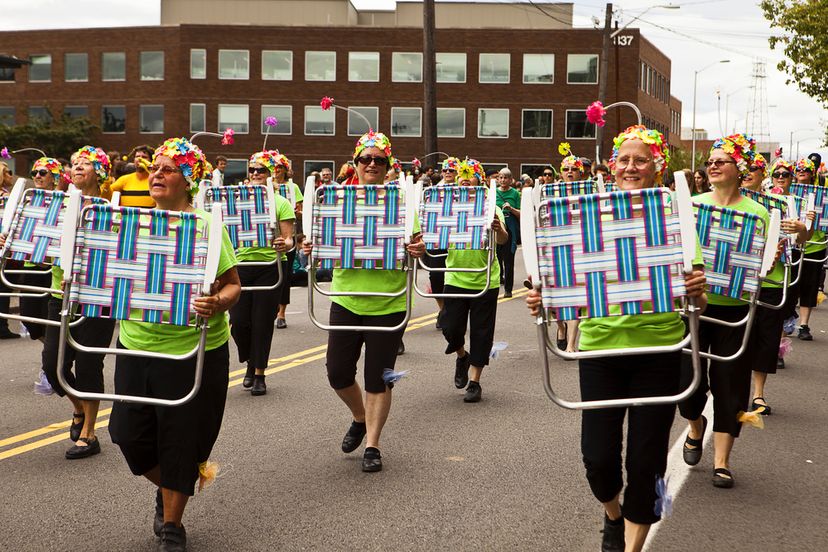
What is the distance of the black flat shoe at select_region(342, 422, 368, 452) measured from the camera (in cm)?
661

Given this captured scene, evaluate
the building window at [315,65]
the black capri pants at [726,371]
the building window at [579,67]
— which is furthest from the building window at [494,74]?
the black capri pants at [726,371]

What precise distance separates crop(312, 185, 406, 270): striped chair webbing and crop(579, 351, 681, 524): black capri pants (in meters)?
2.33

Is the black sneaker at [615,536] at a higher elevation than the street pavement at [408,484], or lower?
higher

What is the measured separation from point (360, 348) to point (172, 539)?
2.05 m

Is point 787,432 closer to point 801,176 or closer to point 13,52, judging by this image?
point 801,176

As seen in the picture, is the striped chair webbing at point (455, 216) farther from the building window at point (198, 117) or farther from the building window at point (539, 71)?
the building window at point (198, 117)

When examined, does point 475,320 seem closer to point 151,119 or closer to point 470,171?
point 470,171

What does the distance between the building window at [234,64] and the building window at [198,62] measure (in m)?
0.94

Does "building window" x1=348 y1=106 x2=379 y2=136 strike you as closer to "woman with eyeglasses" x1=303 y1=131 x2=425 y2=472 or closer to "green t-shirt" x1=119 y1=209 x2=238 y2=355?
"woman with eyeglasses" x1=303 y1=131 x2=425 y2=472

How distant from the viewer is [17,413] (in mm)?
7949

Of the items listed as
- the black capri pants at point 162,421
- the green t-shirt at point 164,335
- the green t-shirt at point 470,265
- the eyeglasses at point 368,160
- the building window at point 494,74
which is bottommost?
the black capri pants at point 162,421

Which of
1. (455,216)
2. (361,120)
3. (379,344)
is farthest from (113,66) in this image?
(379,344)

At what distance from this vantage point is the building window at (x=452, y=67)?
192 feet

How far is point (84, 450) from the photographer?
258 inches
